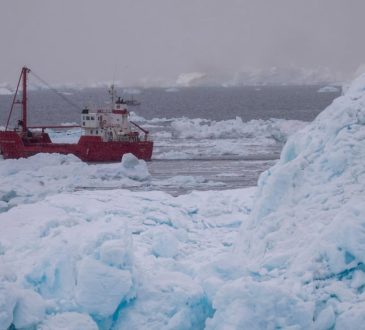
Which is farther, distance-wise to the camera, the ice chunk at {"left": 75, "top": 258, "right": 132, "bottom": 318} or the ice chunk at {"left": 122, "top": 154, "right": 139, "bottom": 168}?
the ice chunk at {"left": 122, "top": 154, "right": 139, "bottom": 168}

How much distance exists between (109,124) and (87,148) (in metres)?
2.20

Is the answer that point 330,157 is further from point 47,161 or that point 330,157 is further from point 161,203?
point 47,161

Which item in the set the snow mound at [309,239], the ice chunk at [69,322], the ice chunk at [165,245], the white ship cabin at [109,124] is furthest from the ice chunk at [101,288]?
the white ship cabin at [109,124]

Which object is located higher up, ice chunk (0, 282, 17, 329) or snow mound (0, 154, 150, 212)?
ice chunk (0, 282, 17, 329)

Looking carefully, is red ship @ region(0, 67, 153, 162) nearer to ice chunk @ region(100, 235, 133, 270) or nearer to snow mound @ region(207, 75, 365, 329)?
snow mound @ region(207, 75, 365, 329)

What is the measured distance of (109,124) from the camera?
90.8 ft

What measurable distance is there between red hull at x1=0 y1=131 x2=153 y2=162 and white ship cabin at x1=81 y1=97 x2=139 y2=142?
646 mm

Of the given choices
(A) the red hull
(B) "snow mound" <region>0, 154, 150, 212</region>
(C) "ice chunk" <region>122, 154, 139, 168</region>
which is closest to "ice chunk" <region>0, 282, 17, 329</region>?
(B) "snow mound" <region>0, 154, 150, 212</region>

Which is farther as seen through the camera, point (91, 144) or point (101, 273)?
point (91, 144)

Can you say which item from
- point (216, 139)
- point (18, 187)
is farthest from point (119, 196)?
point (216, 139)

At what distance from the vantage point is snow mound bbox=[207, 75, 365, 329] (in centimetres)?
573

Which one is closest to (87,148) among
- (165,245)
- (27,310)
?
(165,245)

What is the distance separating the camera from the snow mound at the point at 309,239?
5.73 m

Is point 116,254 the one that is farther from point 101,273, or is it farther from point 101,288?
point 101,288
